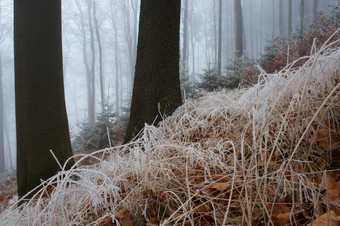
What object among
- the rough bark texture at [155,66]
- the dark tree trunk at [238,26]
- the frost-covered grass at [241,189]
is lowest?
the frost-covered grass at [241,189]

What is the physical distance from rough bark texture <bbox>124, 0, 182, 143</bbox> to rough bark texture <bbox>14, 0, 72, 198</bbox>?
3.20 ft

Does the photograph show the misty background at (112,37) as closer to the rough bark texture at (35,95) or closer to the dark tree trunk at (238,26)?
the dark tree trunk at (238,26)

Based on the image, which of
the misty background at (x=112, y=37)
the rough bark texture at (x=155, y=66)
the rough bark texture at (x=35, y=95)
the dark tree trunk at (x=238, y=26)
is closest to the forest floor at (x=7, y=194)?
the rough bark texture at (x=35, y=95)

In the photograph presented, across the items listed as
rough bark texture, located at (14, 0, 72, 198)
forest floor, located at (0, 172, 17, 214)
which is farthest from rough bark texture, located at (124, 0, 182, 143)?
forest floor, located at (0, 172, 17, 214)

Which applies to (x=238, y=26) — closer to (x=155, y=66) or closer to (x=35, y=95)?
(x=155, y=66)

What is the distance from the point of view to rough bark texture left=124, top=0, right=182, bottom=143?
2.54 metres

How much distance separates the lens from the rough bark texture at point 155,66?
8.34 feet

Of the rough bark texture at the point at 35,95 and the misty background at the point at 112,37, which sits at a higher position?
the misty background at the point at 112,37

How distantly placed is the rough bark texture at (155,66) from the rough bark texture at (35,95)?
98 centimetres

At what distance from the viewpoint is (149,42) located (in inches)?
102

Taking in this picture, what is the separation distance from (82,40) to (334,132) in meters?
27.5

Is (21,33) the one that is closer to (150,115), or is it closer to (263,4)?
(150,115)

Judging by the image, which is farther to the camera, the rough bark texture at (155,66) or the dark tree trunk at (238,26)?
the dark tree trunk at (238,26)

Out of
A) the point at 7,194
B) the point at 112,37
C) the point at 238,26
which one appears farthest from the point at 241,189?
the point at 112,37
